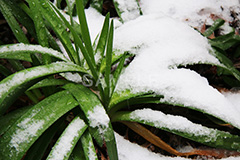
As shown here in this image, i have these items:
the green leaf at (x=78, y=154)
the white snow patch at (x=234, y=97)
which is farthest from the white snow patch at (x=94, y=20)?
the white snow patch at (x=234, y=97)

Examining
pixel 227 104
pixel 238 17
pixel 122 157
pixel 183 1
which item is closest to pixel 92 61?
pixel 122 157

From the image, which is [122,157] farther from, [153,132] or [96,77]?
[96,77]

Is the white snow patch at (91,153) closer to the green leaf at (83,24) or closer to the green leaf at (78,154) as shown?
the green leaf at (78,154)

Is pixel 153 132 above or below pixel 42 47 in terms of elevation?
below

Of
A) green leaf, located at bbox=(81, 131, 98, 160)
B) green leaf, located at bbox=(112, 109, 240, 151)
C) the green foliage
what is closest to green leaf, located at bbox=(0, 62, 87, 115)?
the green foliage

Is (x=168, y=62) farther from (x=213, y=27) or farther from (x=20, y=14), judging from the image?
(x=20, y=14)

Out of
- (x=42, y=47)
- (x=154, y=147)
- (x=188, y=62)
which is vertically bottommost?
(x=154, y=147)
